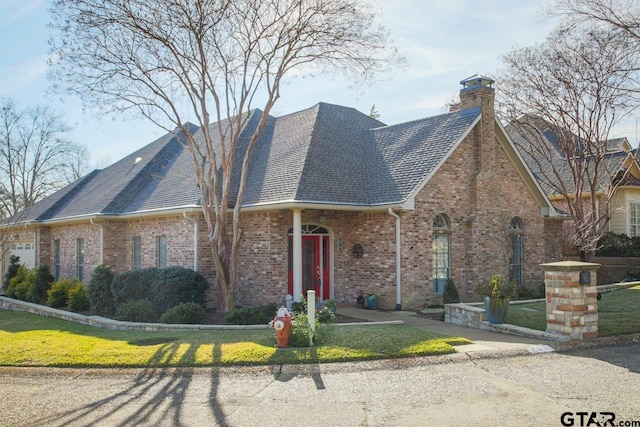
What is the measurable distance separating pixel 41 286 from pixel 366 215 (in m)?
13.6

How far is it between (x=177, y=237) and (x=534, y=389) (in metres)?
13.0

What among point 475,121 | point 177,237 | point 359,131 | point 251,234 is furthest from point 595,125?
point 177,237

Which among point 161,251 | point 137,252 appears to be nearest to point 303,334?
point 161,251

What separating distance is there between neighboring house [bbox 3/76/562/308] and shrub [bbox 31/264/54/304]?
2225mm

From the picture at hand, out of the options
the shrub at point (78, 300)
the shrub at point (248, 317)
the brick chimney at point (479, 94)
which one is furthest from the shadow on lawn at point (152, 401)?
the brick chimney at point (479, 94)

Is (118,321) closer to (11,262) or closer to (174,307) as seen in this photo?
(174,307)

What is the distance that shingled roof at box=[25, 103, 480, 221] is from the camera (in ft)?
53.1

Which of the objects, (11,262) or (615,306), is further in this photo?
(11,262)

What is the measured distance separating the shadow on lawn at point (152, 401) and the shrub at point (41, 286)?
14.5 m

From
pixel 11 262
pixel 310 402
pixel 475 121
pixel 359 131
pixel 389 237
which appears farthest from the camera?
pixel 11 262

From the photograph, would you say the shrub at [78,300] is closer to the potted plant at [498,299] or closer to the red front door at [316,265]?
the red front door at [316,265]

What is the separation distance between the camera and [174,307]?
1422cm

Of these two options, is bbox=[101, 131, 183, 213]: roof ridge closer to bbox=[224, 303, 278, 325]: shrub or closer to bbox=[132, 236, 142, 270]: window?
bbox=[132, 236, 142, 270]: window

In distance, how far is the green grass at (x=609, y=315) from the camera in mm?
11344
